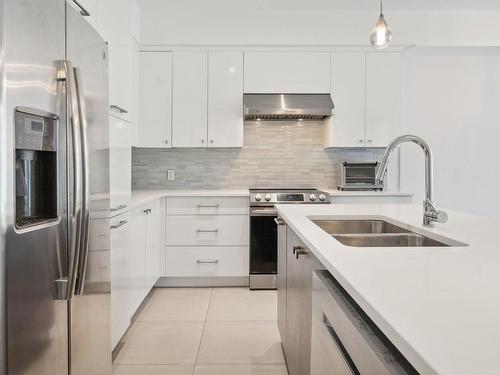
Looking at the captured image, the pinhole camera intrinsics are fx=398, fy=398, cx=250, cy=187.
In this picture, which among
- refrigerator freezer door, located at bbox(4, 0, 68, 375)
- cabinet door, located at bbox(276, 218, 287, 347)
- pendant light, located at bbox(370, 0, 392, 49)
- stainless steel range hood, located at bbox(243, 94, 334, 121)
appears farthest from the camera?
stainless steel range hood, located at bbox(243, 94, 334, 121)

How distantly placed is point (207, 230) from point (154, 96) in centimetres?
140

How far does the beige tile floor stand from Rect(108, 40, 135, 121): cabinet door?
1463mm

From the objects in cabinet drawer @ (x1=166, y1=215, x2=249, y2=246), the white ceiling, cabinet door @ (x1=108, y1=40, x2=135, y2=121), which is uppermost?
the white ceiling

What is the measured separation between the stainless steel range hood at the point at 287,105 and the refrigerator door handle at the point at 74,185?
97.1 inches

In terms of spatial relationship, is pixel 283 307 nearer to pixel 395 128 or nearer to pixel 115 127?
pixel 115 127

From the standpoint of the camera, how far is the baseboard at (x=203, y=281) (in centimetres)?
373

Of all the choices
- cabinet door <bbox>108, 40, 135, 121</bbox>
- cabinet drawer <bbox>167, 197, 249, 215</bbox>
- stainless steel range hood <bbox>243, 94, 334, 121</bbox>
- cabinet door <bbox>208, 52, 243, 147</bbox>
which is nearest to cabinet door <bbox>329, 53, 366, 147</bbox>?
stainless steel range hood <bbox>243, 94, 334, 121</bbox>

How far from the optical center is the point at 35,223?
1.19 metres

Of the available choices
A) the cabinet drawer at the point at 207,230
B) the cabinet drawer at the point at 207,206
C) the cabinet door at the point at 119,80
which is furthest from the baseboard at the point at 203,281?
the cabinet door at the point at 119,80

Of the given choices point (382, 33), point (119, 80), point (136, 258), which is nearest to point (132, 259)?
point (136, 258)

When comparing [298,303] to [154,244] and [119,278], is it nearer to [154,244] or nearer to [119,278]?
[119,278]

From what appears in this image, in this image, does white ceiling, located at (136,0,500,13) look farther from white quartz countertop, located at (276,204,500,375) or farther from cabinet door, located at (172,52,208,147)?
white quartz countertop, located at (276,204,500,375)

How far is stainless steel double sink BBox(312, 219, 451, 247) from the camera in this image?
5.21 feet

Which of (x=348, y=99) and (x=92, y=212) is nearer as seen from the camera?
(x=92, y=212)
